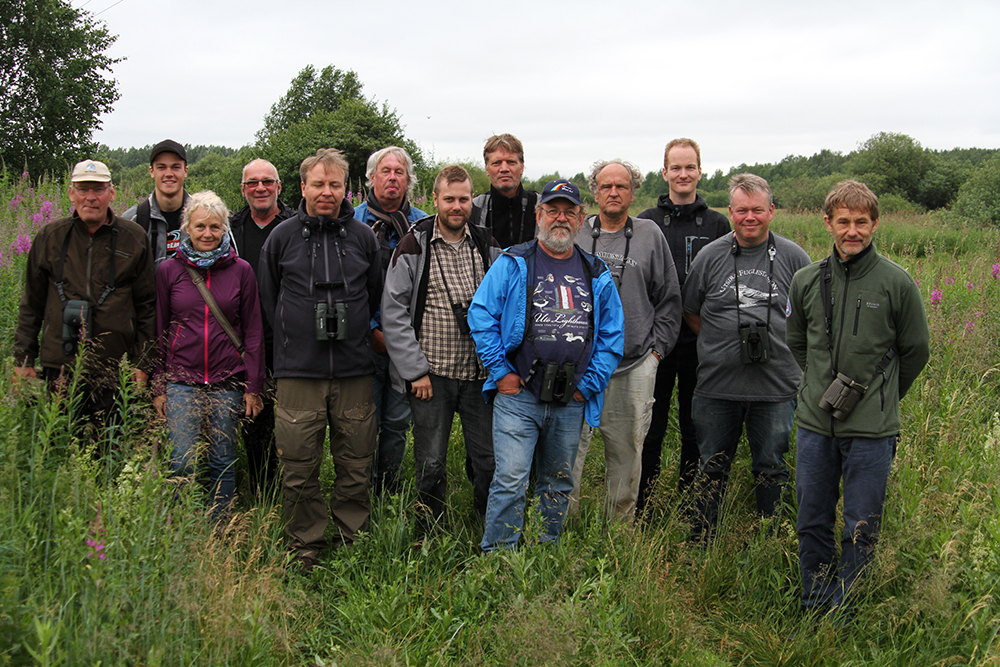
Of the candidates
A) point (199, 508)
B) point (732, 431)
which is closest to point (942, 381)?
point (732, 431)

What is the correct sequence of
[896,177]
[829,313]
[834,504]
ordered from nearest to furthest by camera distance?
[829,313], [834,504], [896,177]

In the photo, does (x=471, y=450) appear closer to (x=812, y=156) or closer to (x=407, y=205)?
(x=407, y=205)

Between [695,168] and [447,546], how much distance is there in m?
2.98

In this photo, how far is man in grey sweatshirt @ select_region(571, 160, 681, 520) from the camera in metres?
4.26

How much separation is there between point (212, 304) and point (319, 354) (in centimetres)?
71

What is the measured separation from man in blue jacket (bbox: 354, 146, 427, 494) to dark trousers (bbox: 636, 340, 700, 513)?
5.50ft

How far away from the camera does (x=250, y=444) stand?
4.65m

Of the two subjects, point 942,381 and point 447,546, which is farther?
point 942,381

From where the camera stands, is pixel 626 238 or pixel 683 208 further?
pixel 683 208

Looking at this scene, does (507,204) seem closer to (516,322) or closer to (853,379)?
(516,322)


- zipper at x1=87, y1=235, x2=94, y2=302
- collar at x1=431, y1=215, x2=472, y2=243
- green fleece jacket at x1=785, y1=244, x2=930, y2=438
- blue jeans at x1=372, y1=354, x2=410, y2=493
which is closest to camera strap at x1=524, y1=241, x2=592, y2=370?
collar at x1=431, y1=215, x2=472, y2=243

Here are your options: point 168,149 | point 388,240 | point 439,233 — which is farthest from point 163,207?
point 439,233

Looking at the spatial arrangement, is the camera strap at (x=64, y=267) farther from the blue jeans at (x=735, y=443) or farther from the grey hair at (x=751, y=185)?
the grey hair at (x=751, y=185)

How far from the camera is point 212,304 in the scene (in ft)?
13.1
